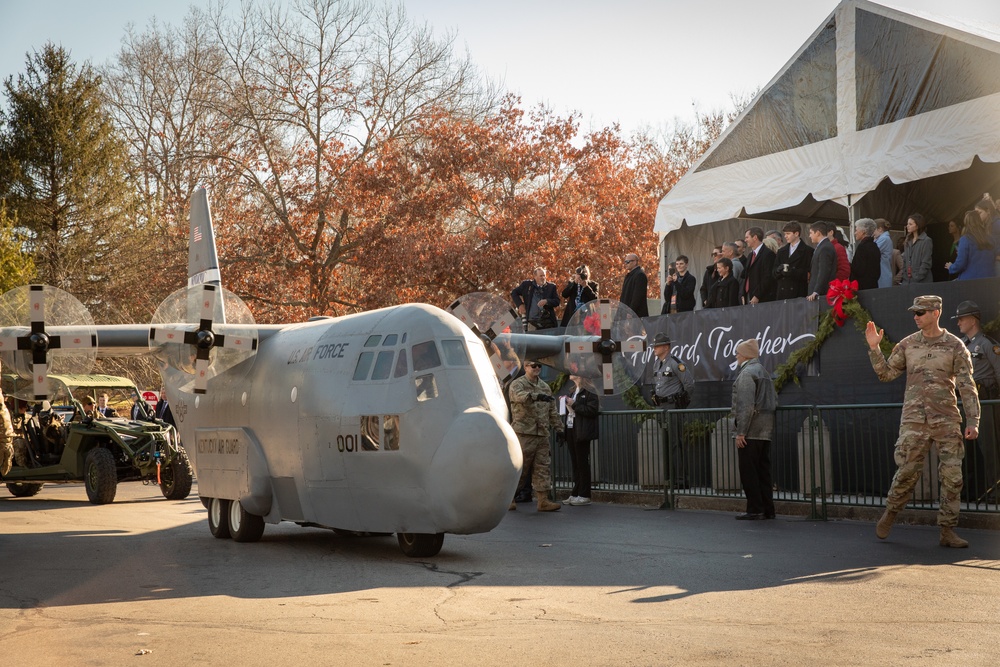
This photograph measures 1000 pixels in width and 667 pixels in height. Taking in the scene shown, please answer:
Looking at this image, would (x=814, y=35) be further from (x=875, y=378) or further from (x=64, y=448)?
(x=64, y=448)

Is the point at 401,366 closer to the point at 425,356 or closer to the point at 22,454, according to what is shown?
the point at 425,356

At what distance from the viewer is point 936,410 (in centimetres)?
1036

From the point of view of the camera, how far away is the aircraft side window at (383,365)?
10.8m

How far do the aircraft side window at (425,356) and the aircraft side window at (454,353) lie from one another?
95 mm

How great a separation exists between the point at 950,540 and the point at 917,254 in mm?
5979

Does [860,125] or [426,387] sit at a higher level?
[860,125]

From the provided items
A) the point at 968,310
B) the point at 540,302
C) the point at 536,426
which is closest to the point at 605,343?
the point at 536,426

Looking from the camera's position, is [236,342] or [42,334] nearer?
[236,342]

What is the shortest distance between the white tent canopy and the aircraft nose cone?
10017mm

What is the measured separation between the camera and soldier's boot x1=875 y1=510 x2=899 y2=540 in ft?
35.6

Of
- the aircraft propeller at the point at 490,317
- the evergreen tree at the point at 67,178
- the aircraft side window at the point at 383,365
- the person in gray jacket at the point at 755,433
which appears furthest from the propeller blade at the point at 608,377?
the evergreen tree at the point at 67,178

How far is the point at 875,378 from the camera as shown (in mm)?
14836

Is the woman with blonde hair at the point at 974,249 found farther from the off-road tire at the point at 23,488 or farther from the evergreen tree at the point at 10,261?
the evergreen tree at the point at 10,261

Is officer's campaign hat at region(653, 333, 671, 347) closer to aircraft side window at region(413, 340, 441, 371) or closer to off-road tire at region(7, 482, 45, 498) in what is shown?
aircraft side window at region(413, 340, 441, 371)
